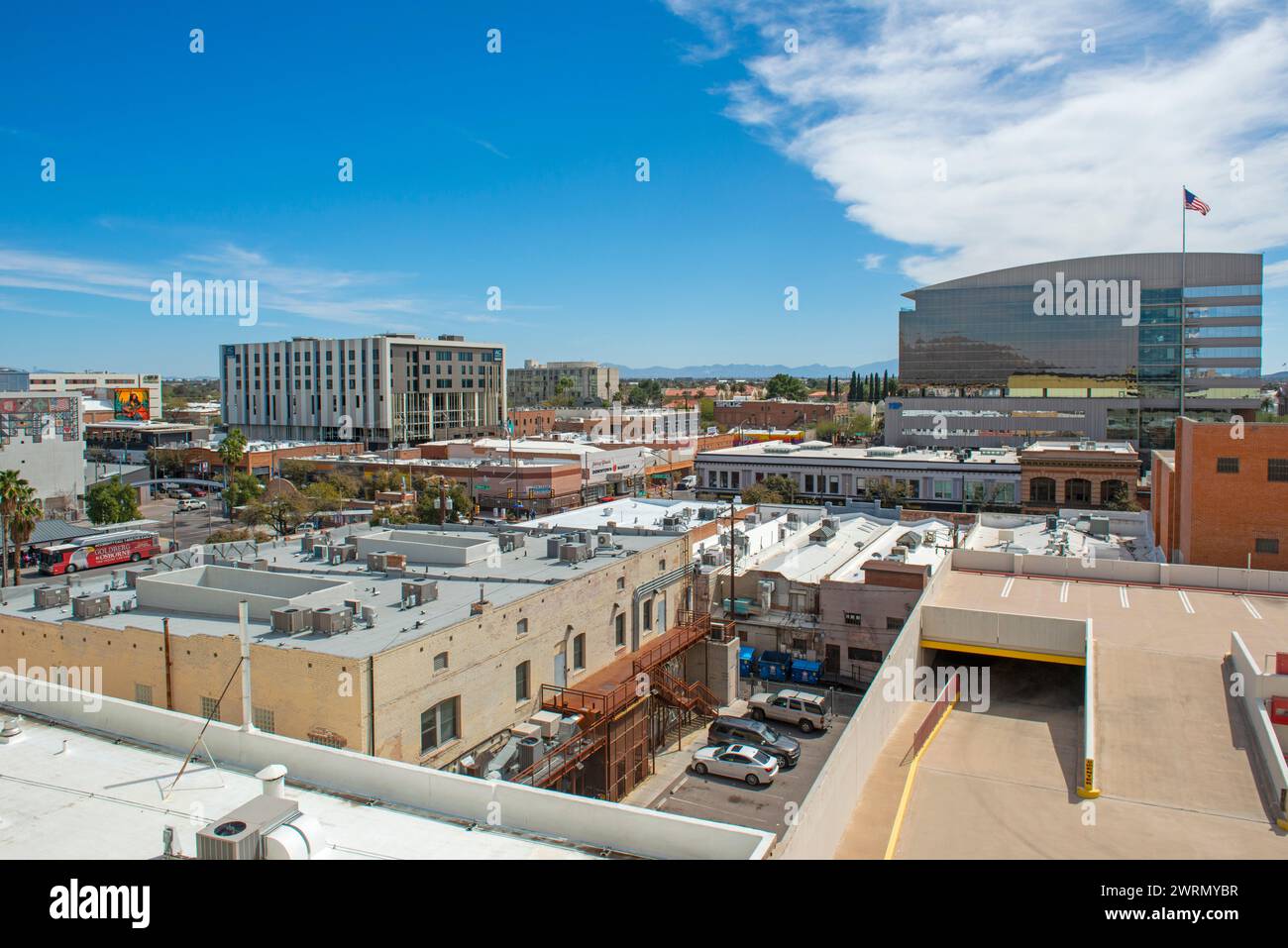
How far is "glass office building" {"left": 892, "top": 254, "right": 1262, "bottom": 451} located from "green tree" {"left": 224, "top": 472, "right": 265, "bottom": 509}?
6736 cm

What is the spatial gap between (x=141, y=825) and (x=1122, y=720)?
58.8 feet

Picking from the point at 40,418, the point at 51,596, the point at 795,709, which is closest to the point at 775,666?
the point at 795,709

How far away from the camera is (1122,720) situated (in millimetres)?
18203

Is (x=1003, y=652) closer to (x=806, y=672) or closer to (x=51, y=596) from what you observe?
(x=806, y=672)

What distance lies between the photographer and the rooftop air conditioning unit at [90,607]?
18281mm

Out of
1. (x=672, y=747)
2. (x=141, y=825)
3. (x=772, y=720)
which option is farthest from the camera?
(x=772, y=720)

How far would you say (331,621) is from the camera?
16578mm

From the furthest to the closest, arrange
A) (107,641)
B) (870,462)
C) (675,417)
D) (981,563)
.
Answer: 1. (675,417)
2. (870,462)
3. (981,563)
4. (107,641)

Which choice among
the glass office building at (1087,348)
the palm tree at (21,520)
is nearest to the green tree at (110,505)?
the palm tree at (21,520)

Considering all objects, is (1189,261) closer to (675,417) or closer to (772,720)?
(675,417)

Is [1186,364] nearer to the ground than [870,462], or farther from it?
farther from it
